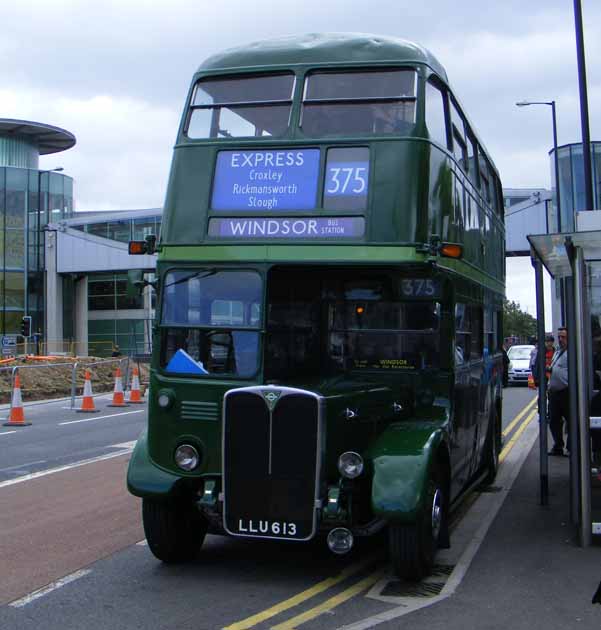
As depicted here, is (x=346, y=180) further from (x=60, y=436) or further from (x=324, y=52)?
(x=60, y=436)

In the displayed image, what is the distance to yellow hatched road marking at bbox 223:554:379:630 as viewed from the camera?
18.2 ft

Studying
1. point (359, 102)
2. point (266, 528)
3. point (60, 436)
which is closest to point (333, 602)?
point (266, 528)

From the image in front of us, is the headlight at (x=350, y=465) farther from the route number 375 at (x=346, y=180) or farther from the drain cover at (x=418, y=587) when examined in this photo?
the route number 375 at (x=346, y=180)

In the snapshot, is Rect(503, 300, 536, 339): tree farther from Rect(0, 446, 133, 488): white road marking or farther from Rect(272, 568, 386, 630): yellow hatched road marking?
Rect(272, 568, 386, 630): yellow hatched road marking

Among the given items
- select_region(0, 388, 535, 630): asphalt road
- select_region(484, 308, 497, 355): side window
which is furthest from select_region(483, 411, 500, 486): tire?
select_region(0, 388, 535, 630): asphalt road

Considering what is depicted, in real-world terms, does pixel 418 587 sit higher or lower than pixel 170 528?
lower

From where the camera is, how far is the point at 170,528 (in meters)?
6.83

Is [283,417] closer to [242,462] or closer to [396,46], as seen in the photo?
[242,462]

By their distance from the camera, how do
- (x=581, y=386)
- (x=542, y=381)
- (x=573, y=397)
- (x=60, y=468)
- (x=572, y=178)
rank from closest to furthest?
(x=581, y=386) < (x=573, y=397) < (x=542, y=381) < (x=60, y=468) < (x=572, y=178)

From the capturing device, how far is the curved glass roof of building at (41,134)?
176ft

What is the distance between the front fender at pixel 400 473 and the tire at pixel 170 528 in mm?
→ 1588

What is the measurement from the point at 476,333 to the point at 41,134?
5117 cm

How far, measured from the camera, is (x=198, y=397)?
674 centimetres

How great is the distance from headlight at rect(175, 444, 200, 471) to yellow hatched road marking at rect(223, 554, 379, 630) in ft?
4.01
